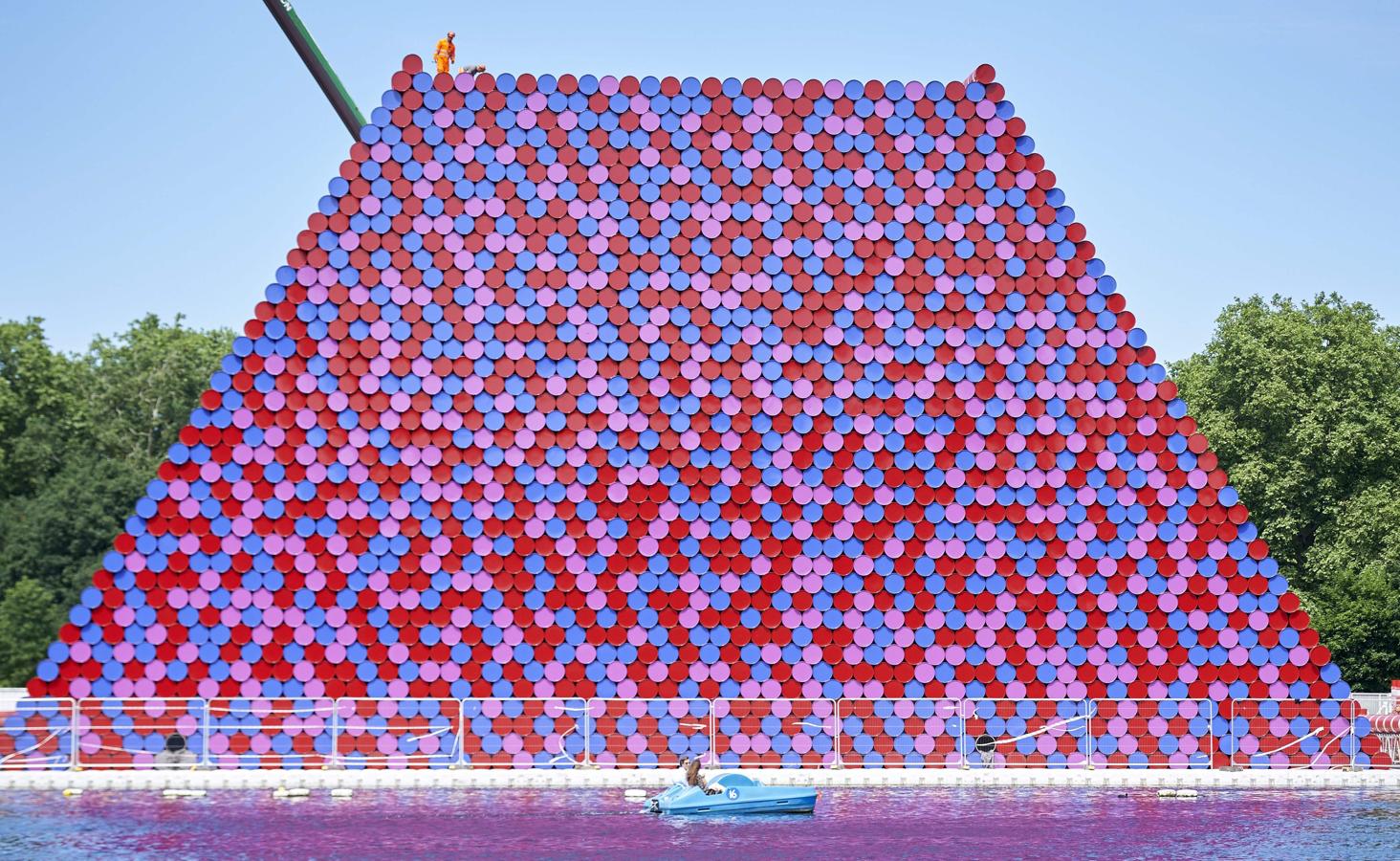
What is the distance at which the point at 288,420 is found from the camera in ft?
102

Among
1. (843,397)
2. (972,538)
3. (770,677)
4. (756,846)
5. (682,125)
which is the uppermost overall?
(682,125)

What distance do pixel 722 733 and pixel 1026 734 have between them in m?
4.79

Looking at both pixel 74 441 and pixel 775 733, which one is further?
pixel 74 441

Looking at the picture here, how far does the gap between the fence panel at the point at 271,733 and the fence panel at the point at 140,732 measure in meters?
0.31

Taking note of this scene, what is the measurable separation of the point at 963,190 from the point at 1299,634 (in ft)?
29.6

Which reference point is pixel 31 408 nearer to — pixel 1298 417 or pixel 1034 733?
pixel 1298 417

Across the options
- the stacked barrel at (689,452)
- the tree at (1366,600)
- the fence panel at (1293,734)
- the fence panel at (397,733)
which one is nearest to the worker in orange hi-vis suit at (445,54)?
the stacked barrel at (689,452)

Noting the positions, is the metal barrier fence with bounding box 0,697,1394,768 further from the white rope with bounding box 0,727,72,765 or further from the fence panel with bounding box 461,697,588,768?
the white rope with bounding box 0,727,72,765

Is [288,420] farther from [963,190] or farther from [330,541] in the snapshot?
[963,190]

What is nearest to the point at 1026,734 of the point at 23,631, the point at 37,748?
the point at 37,748

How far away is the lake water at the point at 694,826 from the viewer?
22953 millimetres

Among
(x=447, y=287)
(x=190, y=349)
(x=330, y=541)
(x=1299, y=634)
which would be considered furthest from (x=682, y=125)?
(x=190, y=349)

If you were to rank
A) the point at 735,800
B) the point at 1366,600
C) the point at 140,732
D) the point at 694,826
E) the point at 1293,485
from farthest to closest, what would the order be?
1. the point at 1293,485
2. the point at 1366,600
3. the point at 140,732
4. the point at 735,800
5. the point at 694,826

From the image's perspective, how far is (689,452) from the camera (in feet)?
103
